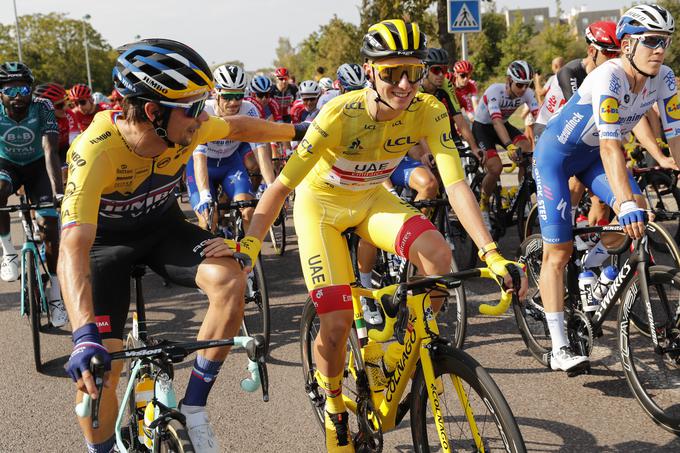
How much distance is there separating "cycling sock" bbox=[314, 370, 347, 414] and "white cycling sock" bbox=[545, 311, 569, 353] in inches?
64.8

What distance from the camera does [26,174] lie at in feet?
22.8

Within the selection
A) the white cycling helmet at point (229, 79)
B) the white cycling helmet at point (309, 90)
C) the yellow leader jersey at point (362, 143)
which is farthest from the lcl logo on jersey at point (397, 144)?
the white cycling helmet at point (309, 90)

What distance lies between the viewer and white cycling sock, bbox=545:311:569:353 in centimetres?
450

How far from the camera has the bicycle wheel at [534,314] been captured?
5.02m

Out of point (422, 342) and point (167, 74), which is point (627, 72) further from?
point (167, 74)

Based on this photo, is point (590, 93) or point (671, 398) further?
point (590, 93)

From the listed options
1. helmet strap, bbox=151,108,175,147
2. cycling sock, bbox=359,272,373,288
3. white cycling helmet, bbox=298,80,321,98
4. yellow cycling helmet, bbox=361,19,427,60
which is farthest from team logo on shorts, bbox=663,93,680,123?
white cycling helmet, bbox=298,80,321,98

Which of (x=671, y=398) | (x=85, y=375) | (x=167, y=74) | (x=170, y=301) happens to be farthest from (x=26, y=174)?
(x=671, y=398)

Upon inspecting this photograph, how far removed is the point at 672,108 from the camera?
14.9 ft

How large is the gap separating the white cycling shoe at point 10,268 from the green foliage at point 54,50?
8961 centimetres

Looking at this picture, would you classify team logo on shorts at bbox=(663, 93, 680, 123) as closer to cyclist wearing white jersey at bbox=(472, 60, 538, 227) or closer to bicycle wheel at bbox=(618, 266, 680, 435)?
bicycle wheel at bbox=(618, 266, 680, 435)

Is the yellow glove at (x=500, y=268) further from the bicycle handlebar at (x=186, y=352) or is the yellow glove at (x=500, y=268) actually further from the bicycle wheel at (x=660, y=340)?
the bicycle wheel at (x=660, y=340)

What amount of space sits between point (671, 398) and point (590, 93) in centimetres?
201

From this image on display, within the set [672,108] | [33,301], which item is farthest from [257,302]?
[672,108]
